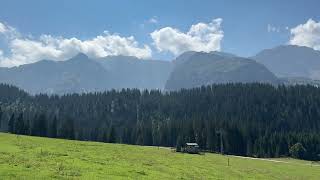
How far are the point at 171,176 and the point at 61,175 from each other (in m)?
13.8

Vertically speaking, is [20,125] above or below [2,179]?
above

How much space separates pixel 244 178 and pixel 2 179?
1313 inches

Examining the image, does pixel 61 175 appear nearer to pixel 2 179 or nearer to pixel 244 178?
pixel 2 179

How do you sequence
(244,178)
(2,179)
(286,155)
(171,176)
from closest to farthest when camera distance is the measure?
(2,179) < (171,176) < (244,178) < (286,155)

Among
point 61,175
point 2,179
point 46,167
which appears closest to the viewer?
point 2,179

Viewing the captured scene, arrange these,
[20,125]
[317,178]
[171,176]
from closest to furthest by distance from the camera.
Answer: [171,176]
[317,178]
[20,125]

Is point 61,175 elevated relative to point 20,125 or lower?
lower

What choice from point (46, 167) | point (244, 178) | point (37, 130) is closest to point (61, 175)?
point (46, 167)

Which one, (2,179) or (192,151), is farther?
(192,151)

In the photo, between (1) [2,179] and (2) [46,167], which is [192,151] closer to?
(2) [46,167]

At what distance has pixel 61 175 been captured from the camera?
38.6m

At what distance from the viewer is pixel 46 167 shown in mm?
43062

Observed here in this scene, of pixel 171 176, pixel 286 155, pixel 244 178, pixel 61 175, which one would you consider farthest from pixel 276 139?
pixel 61 175

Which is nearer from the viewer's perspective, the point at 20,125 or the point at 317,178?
the point at 317,178
